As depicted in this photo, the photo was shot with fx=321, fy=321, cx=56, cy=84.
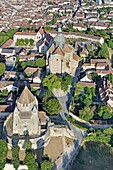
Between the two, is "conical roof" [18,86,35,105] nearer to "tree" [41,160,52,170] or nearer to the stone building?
the stone building

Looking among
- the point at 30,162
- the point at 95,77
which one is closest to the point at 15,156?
the point at 30,162

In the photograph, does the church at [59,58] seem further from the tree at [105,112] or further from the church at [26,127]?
the church at [26,127]

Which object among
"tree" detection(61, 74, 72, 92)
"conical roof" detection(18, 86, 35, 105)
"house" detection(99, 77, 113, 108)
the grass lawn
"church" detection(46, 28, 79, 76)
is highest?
"conical roof" detection(18, 86, 35, 105)

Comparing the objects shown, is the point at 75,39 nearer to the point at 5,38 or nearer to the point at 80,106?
the point at 5,38

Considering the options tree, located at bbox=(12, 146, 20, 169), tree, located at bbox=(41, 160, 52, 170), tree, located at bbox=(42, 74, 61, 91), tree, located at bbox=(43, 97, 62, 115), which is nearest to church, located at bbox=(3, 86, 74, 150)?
tree, located at bbox=(12, 146, 20, 169)

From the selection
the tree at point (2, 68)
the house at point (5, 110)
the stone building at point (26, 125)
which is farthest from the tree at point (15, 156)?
the tree at point (2, 68)
